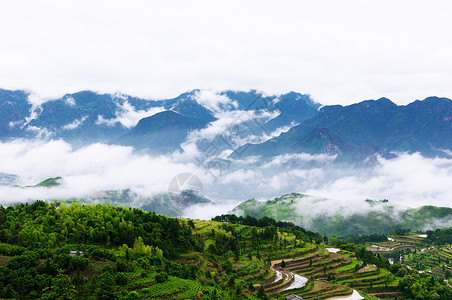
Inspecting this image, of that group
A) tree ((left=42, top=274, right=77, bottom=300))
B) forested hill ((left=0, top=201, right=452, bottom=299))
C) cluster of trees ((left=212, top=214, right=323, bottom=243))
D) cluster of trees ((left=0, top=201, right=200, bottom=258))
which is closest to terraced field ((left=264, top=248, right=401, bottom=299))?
forested hill ((left=0, top=201, right=452, bottom=299))

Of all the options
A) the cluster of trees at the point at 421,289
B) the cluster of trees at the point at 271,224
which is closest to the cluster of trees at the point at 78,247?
the cluster of trees at the point at 271,224

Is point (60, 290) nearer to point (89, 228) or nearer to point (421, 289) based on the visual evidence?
point (89, 228)

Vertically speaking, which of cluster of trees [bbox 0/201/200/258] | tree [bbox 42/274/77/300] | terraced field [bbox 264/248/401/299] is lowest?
terraced field [bbox 264/248/401/299]

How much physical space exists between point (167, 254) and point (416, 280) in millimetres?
53184

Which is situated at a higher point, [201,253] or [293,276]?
[201,253]

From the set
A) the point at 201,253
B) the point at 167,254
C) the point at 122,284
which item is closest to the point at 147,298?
the point at 122,284

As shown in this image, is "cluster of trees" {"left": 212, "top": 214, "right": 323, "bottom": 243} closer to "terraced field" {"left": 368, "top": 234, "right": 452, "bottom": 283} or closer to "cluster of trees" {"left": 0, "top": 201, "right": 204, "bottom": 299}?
"cluster of trees" {"left": 0, "top": 201, "right": 204, "bottom": 299}

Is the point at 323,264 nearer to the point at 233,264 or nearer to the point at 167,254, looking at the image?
the point at 233,264

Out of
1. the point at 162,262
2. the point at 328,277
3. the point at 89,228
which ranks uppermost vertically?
the point at 89,228

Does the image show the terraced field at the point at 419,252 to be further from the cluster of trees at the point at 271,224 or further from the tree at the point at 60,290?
the tree at the point at 60,290

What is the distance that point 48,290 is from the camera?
35.4 m

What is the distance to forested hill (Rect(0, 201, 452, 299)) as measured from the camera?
1499 inches

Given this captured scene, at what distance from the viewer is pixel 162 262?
53.4 metres

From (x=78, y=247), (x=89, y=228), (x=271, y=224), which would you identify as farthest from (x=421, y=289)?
(x=89, y=228)
